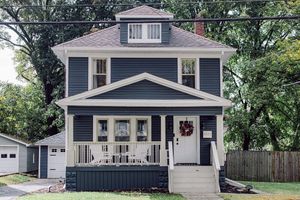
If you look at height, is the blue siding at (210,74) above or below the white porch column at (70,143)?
above

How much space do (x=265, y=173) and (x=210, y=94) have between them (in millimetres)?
9690

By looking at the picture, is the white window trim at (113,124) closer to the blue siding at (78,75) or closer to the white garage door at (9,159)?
the blue siding at (78,75)

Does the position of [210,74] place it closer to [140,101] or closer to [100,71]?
[140,101]

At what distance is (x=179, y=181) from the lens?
19.3 m

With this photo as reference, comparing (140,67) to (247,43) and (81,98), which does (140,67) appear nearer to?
(81,98)

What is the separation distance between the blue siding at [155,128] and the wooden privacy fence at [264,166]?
824cm

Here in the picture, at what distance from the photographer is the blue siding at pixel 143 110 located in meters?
19.4

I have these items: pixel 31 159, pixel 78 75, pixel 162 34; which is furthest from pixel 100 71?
pixel 31 159

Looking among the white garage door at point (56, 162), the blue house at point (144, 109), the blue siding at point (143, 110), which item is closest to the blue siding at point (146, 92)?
the blue house at point (144, 109)

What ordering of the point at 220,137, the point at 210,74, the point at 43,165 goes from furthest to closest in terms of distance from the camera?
the point at 43,165
the point at 210,74
the point at 220,137

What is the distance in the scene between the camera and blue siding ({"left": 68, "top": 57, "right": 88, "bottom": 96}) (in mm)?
21344

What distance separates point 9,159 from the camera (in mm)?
34125

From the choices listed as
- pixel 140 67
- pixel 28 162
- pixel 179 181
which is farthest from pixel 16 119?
pixel 179 181

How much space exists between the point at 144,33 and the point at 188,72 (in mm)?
2798
